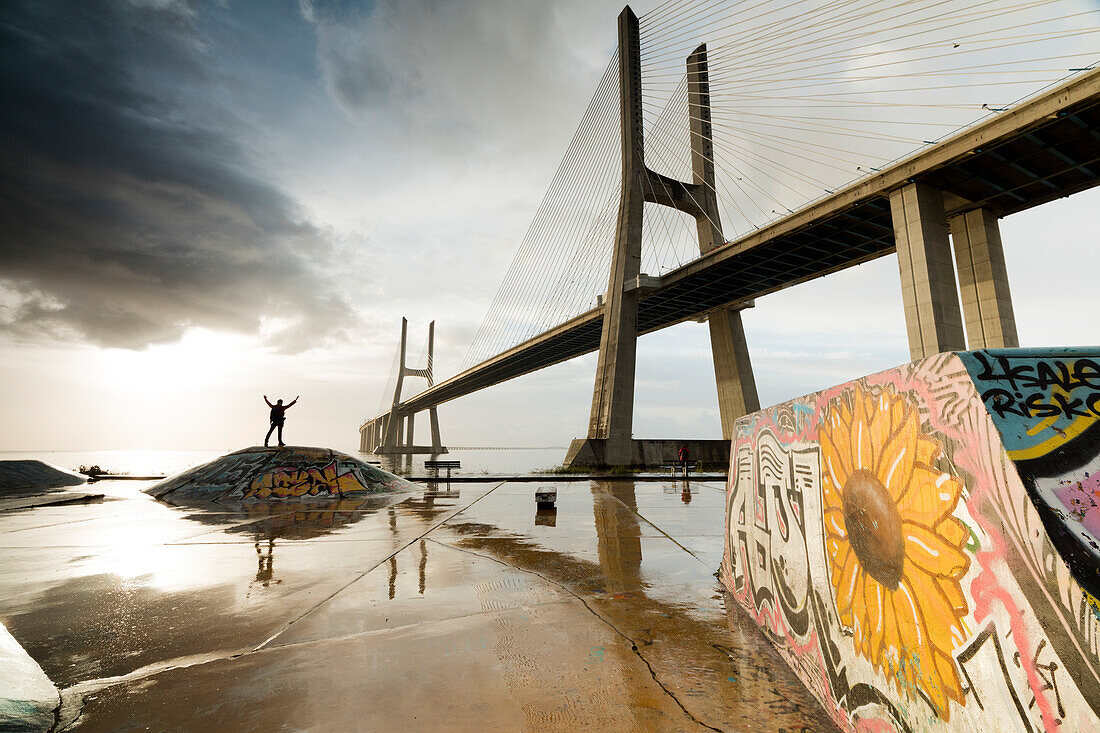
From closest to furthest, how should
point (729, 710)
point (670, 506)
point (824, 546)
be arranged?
1. point (729, 710)
2. point (824, 546)
3. point (670, 506)

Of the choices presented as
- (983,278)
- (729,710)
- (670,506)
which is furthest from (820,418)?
(983,278)

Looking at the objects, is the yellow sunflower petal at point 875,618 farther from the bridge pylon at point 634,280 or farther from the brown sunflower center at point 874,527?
the bridge pylon at point 634,280

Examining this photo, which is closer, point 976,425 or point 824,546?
point 976,425

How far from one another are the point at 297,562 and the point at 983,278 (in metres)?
28.7

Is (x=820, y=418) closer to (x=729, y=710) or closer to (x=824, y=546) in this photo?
(x=824, y=546)

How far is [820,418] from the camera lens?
268 cm

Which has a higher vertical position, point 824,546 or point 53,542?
point 824,546

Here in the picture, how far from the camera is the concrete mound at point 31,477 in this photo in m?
12.7

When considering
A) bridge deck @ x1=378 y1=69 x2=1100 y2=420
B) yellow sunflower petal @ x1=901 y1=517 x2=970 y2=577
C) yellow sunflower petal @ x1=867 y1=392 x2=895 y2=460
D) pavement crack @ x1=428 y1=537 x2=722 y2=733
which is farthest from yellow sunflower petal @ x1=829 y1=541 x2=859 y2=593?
bridge deck @ x1=378 y1=69 x2=1100 y2=420

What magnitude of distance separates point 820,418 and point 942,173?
2352 centimetres

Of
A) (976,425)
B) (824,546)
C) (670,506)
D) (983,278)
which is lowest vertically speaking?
(670,506)

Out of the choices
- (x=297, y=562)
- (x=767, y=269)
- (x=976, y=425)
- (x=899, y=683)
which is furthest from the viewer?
(x=767, y=269)

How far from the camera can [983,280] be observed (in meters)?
22.0

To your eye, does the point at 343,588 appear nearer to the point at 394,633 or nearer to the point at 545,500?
the point at 394,633
